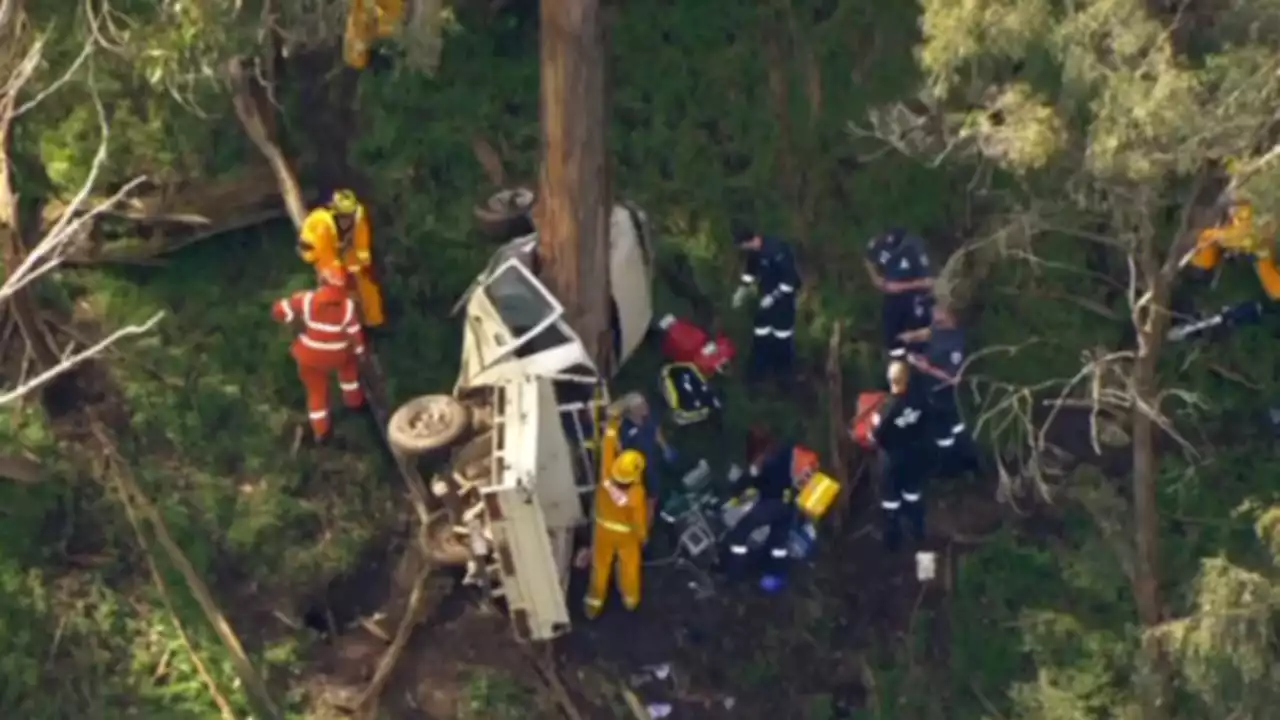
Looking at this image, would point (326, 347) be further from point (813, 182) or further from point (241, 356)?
point (813, 182)

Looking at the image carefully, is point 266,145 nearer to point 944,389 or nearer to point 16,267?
point 16,267

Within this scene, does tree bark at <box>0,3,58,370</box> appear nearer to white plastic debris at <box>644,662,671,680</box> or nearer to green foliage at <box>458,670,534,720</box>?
green foliage at <box>458,670,534,720</box>

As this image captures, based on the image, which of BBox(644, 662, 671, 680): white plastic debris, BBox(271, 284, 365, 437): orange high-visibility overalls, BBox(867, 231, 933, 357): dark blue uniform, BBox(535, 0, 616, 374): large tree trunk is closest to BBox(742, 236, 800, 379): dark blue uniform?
BBox(867, 231, 933, 357): dark blue uniform

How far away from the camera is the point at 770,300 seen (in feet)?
49.1

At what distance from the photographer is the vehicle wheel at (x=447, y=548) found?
13703 mm

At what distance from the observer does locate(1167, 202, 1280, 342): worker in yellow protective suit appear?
504 inches

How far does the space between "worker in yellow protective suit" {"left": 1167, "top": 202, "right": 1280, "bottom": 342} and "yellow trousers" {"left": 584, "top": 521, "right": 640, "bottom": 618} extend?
15.5 feet

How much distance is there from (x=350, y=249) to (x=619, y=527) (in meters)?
3.15

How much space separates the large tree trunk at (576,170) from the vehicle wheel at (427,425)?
1.19 meters

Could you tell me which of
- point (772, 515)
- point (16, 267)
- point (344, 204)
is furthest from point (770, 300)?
point (16, 267)

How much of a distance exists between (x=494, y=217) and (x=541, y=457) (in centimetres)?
274

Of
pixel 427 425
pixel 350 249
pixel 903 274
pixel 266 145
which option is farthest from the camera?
pixel 266 145

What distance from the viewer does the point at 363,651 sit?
14.5 meters

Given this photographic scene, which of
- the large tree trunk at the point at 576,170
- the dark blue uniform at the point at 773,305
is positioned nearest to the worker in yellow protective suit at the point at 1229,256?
the dark blue uniform at the point at 773,305
